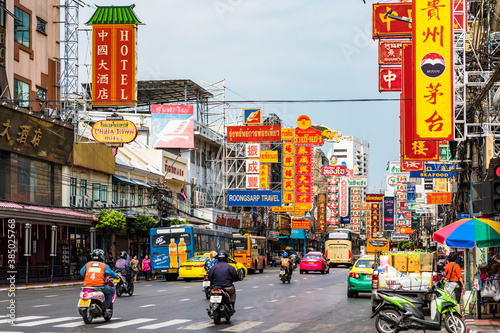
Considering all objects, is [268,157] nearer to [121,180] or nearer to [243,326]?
[121,180]

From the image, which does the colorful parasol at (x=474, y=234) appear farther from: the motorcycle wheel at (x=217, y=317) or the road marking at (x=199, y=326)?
the road marking at (x=199, y=326)

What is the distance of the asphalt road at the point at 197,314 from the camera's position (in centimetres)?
1617

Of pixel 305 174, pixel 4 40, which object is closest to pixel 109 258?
pixel 4 40

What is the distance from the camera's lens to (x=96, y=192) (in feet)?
157

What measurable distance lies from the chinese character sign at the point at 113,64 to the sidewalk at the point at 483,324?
68.4ft

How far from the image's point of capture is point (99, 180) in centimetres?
4853

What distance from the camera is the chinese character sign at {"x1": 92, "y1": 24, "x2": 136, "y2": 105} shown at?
3466 centimetres

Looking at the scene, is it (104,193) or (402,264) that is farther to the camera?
(104,193)

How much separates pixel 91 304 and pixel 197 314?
3591mm

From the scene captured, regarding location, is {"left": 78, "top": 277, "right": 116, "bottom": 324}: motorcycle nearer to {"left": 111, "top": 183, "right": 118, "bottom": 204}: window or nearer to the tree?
the tree

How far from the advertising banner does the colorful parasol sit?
34.8 m

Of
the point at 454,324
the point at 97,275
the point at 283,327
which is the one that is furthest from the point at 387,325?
the point at 97,275

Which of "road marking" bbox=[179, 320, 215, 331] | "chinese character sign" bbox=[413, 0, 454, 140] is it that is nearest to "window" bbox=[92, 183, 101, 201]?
"chinese character sign" bbox=[413, 0, 454, 140]

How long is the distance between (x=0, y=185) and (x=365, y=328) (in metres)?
25.9
